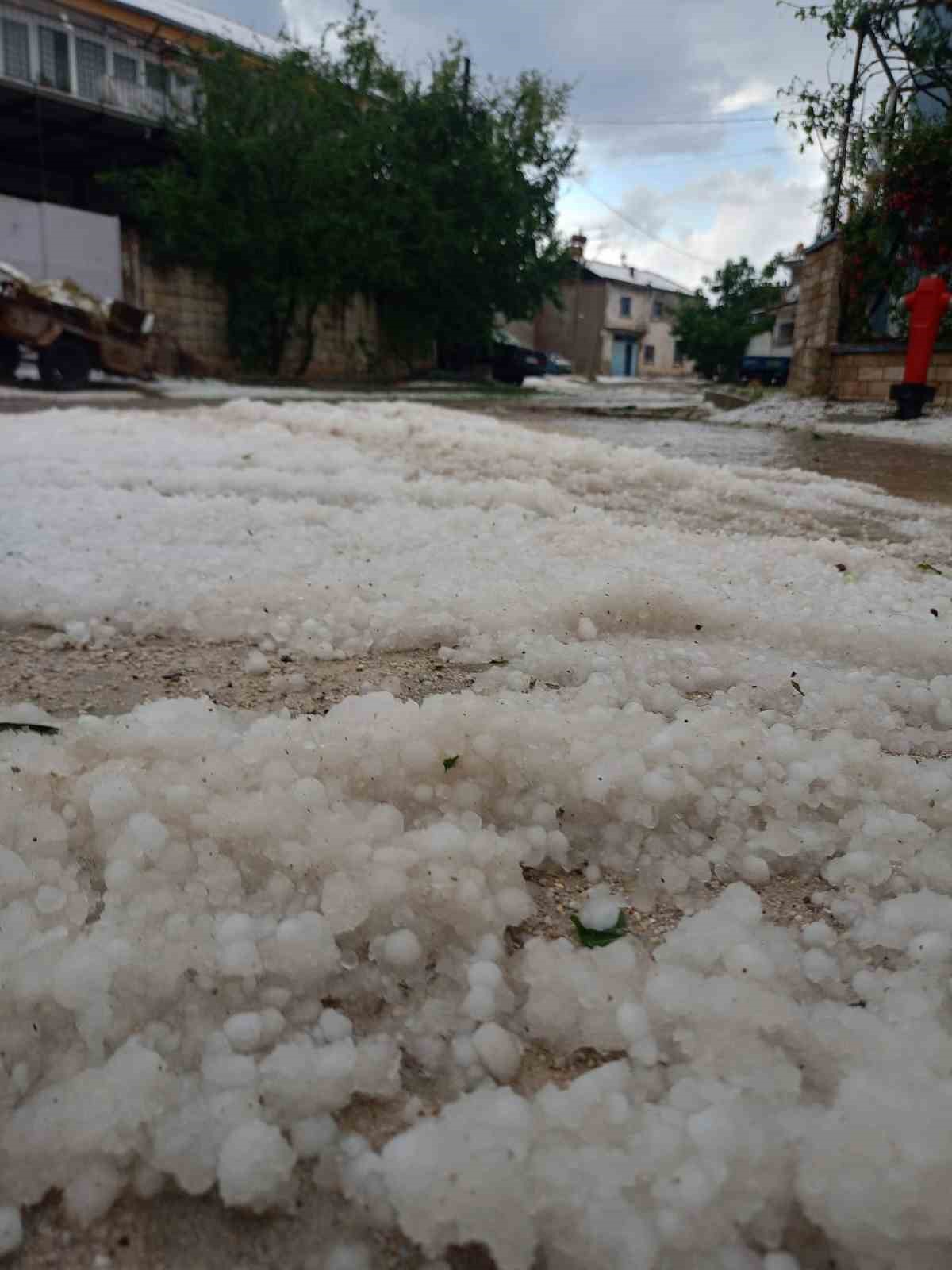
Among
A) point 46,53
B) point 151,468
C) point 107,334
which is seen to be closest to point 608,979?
point 151,468

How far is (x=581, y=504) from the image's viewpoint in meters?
2.90

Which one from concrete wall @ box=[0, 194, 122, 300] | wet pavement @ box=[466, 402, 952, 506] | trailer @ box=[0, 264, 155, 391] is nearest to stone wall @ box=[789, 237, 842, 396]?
wet pavement @ box=[466, 402, 952, 506]

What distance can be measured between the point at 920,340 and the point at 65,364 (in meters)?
7.68

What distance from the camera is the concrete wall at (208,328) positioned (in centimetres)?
1323

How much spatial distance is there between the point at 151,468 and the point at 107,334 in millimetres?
6714

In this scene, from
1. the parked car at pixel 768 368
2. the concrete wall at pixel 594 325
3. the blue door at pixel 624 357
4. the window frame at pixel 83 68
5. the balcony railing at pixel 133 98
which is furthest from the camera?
the blue door at pixel 624 357

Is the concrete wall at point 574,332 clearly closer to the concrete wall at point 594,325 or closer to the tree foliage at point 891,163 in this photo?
the concrete wall at point 594,325

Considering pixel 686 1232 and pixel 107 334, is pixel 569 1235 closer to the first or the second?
pixel 686 1232

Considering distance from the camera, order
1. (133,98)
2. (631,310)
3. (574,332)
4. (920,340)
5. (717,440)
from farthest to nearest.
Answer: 1. (631,310)
2. (574,332)
3. (133,98)
4. (920,340)
5. (717,440)

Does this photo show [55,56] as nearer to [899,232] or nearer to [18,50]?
[18,50]

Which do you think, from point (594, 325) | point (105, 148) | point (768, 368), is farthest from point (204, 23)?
point (594, 325)

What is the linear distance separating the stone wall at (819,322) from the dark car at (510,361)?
990cm

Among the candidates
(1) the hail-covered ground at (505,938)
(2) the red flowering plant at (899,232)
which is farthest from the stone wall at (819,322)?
(1) the hail-covered ground at (505,938)

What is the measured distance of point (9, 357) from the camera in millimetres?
8109
